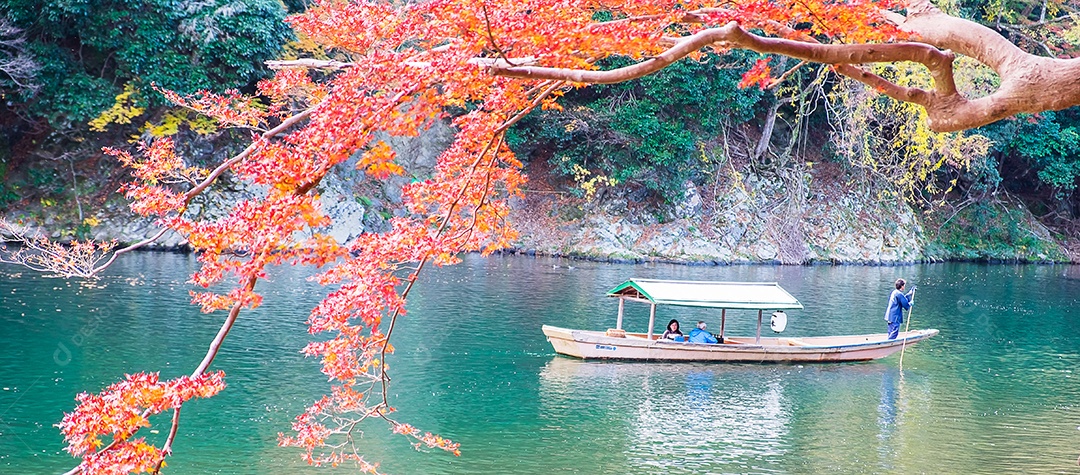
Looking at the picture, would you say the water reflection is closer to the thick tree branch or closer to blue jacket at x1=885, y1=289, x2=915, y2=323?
blue jacket at x1=885, y1=289, x2=915, y2=323

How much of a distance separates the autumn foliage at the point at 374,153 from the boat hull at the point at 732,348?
694cm

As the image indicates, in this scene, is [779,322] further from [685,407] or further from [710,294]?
[685,407]

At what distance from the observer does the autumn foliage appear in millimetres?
5809

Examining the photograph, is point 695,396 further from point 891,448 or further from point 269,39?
point 269,39

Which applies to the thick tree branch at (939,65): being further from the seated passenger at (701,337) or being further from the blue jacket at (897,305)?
the blue jacket at (897,305)

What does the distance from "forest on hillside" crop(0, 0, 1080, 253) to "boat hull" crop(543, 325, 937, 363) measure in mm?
9974

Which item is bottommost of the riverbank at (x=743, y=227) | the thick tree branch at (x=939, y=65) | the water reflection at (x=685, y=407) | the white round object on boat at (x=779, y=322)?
the water reflection at (x=685, y=407)

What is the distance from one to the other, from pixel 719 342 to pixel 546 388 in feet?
13.8

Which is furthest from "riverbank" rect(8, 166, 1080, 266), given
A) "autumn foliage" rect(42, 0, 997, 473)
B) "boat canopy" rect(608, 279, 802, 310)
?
"autumn foliage" rect(42, 0, 997, 473)

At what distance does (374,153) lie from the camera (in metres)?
6.28

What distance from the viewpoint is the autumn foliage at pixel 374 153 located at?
5.81 meters

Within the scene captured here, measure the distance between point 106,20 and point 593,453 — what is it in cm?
1908

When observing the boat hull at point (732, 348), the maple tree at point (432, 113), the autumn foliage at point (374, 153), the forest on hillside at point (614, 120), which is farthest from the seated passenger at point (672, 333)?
the forest on hillside at point (614, 120)

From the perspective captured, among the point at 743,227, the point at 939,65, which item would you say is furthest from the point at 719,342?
the point at 743,227
